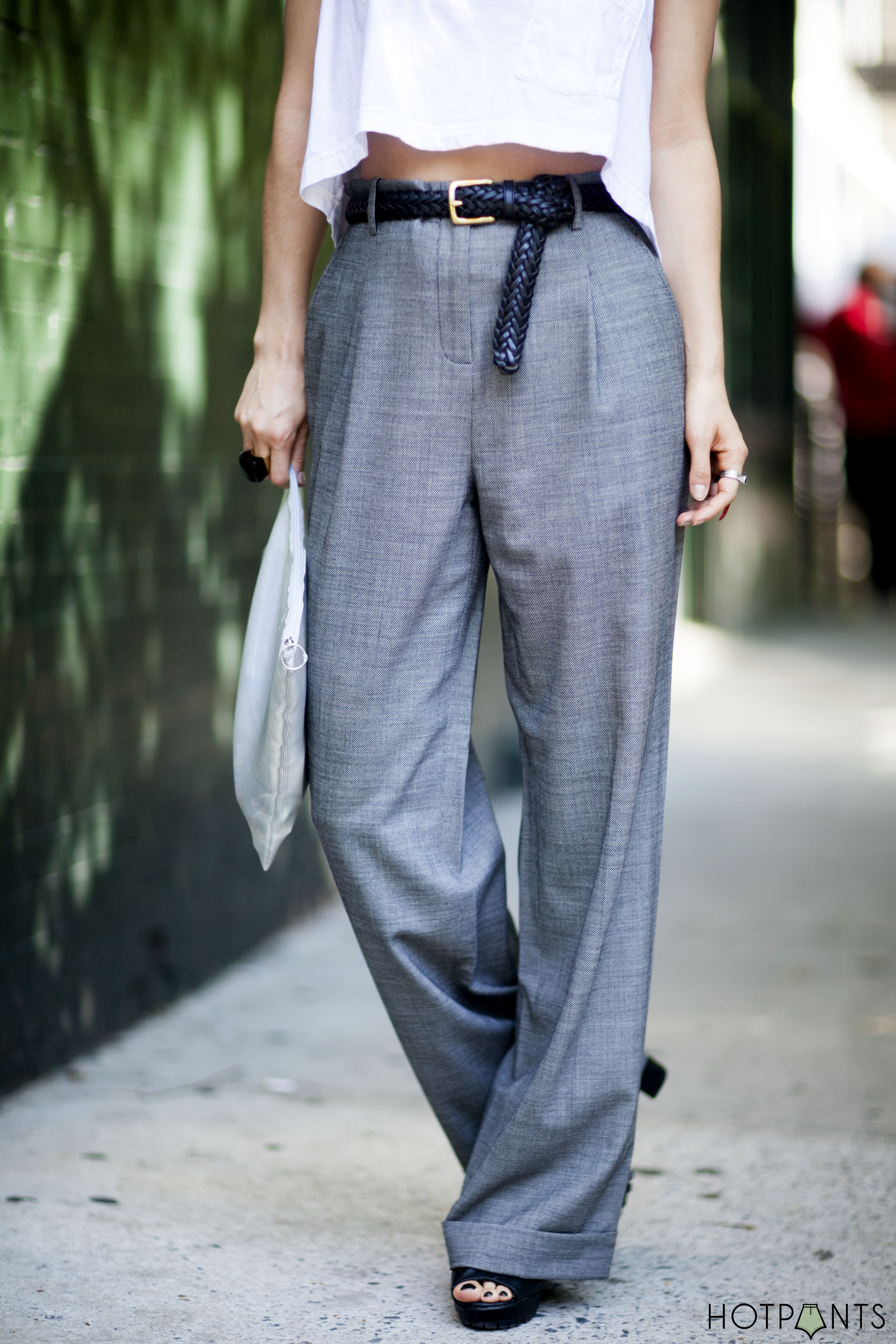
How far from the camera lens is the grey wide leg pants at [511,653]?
1928mm

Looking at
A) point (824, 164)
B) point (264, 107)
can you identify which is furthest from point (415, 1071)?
point (824, 164)

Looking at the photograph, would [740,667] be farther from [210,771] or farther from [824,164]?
[824,164]

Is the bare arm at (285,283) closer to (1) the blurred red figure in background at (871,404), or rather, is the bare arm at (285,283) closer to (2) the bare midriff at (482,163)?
(2) the bare midriff at (482,163)

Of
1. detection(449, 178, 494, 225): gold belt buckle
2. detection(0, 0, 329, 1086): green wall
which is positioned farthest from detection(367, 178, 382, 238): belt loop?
detection(0, 0, 329, 1086): green wall

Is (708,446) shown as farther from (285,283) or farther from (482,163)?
(285,283)

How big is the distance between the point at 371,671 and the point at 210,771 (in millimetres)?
1612

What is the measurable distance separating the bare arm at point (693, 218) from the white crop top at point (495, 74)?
0.39 feet

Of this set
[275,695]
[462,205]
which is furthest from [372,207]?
[275,695]

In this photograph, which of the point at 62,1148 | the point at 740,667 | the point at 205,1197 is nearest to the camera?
the point at 205,1197

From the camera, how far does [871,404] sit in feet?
36.3

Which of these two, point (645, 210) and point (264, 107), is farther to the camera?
point (264, 107)

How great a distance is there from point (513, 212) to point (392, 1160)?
1549 millimetres

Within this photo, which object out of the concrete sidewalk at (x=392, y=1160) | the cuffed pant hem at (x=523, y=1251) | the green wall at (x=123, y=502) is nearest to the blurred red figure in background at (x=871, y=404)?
the concrete sidewalk at (x=392, y=1160)

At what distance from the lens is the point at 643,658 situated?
1.99 meters
